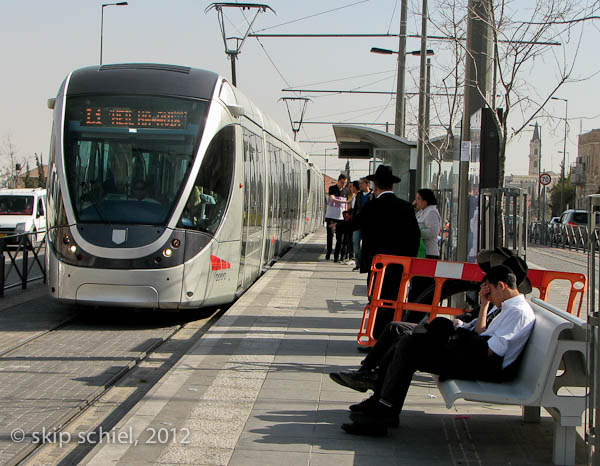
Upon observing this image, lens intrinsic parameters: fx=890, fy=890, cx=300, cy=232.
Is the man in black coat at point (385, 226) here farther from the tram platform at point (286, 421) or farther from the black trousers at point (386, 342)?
the black trousers at point (386, 342)

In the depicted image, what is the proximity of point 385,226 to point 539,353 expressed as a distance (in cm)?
338

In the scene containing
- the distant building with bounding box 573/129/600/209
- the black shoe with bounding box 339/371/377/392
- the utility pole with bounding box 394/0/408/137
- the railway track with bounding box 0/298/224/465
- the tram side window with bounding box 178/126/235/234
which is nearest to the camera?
the black shoe with bounding box 339/371/377/392

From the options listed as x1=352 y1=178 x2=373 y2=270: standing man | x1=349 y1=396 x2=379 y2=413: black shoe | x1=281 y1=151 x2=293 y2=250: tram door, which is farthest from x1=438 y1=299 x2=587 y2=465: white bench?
x1=281 y1=151 x2=293 y2=250: tram door

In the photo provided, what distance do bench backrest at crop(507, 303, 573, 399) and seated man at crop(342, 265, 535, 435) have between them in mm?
79

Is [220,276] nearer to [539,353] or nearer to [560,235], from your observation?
[539,353]

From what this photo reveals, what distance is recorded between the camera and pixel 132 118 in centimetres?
1125

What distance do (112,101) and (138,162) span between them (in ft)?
2.94

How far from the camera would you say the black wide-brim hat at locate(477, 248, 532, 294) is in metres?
5.81

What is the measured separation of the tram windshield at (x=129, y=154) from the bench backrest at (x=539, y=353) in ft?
20.0

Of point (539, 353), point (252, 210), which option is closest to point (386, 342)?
point (539, 353)

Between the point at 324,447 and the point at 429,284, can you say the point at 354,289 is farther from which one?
the point at 324,447

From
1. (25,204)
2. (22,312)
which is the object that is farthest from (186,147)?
(25,204)

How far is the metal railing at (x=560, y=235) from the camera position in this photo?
36156 mm

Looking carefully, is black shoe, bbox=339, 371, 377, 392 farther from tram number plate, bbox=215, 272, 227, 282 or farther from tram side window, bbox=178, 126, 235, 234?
tram number plate, bbox=215, 272, 227, 282
